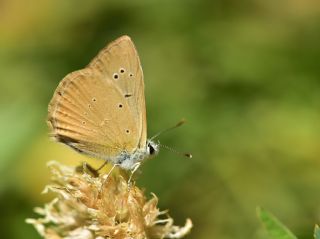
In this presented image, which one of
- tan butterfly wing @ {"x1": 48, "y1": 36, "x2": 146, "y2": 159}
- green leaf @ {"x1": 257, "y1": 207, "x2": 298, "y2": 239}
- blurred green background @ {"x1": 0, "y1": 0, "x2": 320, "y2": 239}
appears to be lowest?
blurred green background @ {"x1": 0, "y1": 0, "x2": 320, "y2": 239}

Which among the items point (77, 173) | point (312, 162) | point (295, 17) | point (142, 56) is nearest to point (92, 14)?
point (142, 56)

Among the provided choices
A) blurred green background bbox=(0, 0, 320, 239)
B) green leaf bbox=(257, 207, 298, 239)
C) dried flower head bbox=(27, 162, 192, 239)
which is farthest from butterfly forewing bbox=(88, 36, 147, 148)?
blurred green background bbox=(0, 0, 320, 239)

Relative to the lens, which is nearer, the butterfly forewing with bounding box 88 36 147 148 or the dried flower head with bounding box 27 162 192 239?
the dried flower head with bounding box 27 162 192 239

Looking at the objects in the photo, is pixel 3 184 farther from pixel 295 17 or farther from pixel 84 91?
pixel 295 17

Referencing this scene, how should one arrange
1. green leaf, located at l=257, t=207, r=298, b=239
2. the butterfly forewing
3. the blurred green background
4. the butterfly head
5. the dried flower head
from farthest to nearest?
the blurred green background → the butterfly head → the butterfly forewing → the dried flower head → green leaf, located at l=257, t=207, r=298, b=239

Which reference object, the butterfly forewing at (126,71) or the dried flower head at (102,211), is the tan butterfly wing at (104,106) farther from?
the dried flower head at (102,211)

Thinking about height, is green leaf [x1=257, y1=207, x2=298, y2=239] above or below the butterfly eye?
below

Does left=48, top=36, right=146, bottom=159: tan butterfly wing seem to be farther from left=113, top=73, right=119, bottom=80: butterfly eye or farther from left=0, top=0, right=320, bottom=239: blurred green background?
left=0, top=0, right=320, bottom=239: blurred green background

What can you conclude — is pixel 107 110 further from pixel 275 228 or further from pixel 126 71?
pixel 275 228
